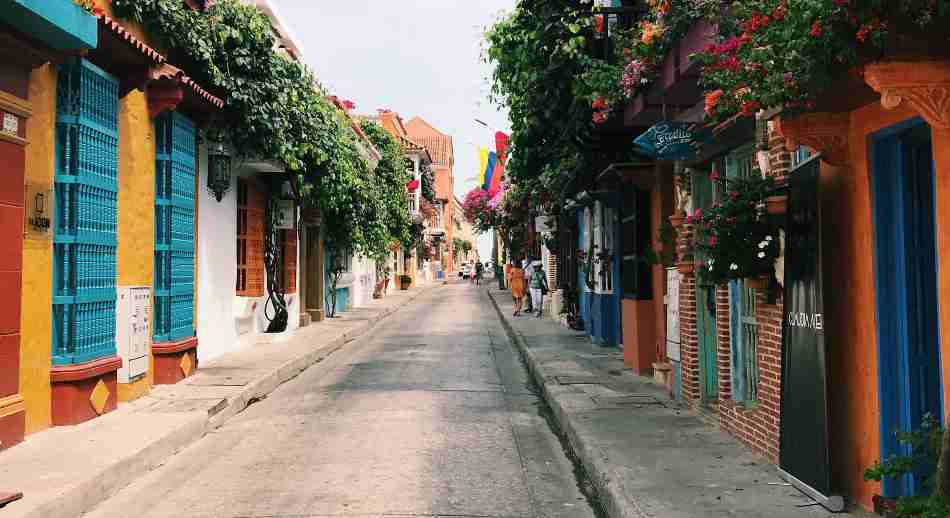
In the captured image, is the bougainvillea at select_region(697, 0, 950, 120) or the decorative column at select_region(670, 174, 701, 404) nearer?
the bougainvillea at select_region(697, 0, 950, 120)

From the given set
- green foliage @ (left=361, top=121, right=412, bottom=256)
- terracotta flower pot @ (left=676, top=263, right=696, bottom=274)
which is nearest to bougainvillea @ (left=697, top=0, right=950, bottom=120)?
terracotta flower pot @ (left=676, top=263, right=696, bottom=274)

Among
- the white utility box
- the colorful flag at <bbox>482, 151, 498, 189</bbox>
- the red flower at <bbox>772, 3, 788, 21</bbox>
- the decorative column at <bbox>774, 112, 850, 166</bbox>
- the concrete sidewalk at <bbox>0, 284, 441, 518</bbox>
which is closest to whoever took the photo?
the red flower at <bbox>772, 3, 788, 21</bbox>

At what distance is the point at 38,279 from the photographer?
7871 millimetres

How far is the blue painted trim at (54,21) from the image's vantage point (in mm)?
6594

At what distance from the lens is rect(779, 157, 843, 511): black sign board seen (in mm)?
5402

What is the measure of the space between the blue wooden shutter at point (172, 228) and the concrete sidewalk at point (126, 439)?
0.92 metres

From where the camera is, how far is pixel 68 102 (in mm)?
8359

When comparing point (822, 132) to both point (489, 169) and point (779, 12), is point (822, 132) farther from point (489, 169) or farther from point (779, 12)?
point (489, 169)

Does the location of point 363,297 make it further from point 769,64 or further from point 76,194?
point 769,64

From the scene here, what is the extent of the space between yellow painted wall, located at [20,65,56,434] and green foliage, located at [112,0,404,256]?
2485mm

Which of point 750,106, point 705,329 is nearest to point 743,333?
point 705,329

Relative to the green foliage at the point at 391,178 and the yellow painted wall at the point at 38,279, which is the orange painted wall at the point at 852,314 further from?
the green foliage at the point at 391,178

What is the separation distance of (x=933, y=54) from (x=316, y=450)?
5895 mm

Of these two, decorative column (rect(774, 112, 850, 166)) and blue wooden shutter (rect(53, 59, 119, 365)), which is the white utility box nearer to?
blue wooden shutter (rect(53, 59, 119, 365))
